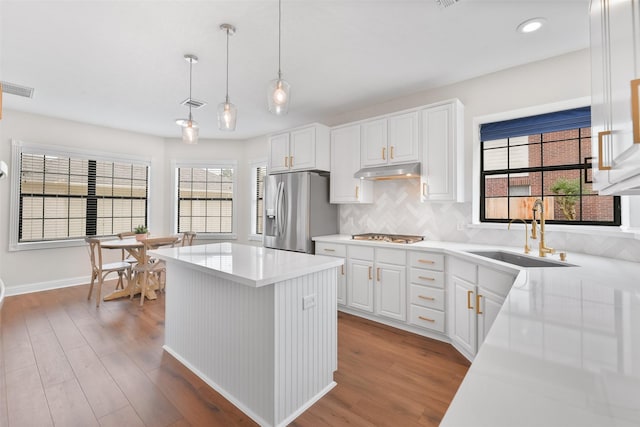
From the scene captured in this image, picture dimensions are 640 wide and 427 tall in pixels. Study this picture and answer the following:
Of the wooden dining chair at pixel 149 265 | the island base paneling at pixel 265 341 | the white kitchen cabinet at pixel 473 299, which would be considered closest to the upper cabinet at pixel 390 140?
the white kitchen cabinet at pixel 473 299

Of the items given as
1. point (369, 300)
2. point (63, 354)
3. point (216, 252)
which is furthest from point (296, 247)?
point (63, 354)

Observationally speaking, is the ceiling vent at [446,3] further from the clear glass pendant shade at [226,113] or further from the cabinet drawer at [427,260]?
the cabinet drawer at [427,260]

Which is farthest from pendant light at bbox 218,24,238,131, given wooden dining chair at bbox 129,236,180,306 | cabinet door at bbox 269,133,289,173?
wooden dining chair at bbox 129,236,180,306

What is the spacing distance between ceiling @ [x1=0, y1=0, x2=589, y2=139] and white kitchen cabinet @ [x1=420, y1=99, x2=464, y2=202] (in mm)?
448

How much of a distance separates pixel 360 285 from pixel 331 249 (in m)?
0.58

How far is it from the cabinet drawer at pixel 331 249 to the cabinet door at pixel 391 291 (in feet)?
1.63

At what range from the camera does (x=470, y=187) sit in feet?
10.5

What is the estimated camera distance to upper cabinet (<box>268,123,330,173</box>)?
4.01 meters

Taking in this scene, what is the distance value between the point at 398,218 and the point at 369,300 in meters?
1.14

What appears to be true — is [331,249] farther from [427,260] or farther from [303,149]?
[303,149]

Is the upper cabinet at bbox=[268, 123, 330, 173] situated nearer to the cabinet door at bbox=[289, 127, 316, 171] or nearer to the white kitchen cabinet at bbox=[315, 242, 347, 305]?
the cabinet door at bbox=[289, 127, 316, 171]

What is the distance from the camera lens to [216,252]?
250 centimetres

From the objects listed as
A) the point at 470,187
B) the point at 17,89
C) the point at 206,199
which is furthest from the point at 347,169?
the point at 17,89

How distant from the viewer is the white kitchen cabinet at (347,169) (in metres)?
3.83
